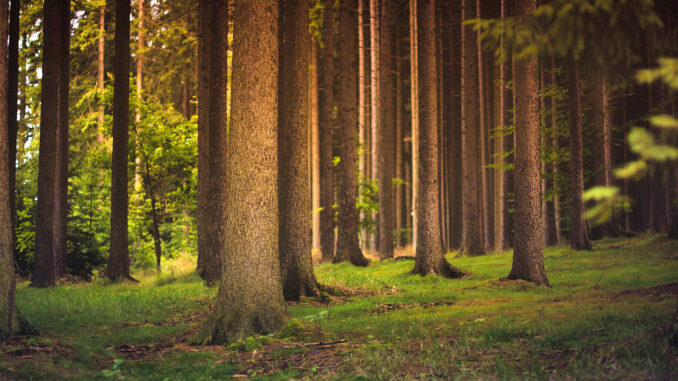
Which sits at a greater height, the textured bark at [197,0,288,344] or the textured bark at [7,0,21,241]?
the textured bark at [7,0,21,241]

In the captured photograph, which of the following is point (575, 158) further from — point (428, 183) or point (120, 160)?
point (120, 160)

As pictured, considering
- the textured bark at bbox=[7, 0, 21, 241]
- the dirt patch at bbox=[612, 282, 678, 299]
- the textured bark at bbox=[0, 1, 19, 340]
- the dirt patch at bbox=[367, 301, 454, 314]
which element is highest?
the textured bark at bbox=[7, 0, 21, 241]

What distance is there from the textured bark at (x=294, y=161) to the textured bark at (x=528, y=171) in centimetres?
539

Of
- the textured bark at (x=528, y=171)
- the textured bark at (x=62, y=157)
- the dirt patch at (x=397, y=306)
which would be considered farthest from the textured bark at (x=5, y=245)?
the textured bark at (x=62, y=157)

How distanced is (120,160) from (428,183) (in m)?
10.3

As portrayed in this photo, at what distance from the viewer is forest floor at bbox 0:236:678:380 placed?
671 cm

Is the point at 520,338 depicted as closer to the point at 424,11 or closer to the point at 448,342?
the point at 448,342

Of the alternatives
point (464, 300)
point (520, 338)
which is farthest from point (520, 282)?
point (520, 338)

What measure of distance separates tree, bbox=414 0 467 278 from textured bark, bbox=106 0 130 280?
387 inches

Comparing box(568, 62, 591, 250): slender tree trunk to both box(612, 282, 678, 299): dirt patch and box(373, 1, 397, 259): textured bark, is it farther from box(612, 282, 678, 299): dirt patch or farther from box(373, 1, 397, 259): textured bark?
box(612, 282, 678, 299): dirt patch

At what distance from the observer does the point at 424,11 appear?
719 inches

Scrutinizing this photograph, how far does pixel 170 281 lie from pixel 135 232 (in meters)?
8.34

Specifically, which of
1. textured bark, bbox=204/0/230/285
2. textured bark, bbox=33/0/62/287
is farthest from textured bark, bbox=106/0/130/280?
textured bark, bbox=204/0/230/285

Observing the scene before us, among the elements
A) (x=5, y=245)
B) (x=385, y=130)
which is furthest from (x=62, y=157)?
(x=385, y=130)
